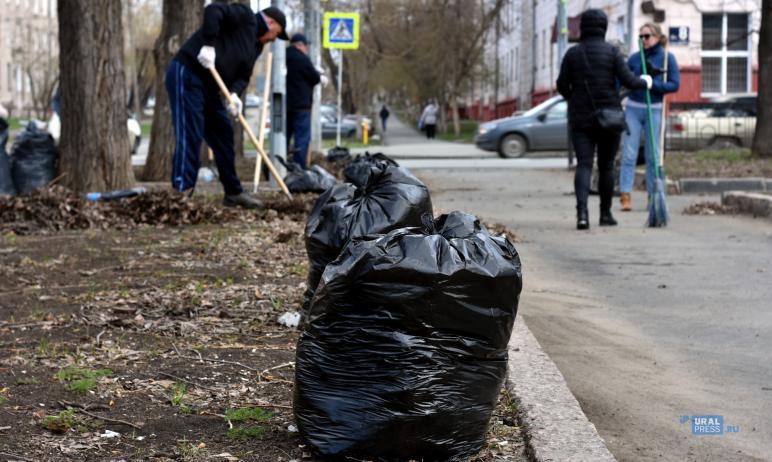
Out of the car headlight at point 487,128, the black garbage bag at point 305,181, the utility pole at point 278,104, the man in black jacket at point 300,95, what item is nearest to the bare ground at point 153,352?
the black garbage bag at point 305,181

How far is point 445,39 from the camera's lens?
52.0 m

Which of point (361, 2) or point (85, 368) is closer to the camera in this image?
point (85, 368)

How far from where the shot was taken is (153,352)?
5.02 meters

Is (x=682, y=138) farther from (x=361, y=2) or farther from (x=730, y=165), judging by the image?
(x=361, y=2)

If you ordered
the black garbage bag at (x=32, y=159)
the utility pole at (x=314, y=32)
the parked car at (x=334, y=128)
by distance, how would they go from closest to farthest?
the black garbage bag at (x=32, y=159), the utility pole at (x=314, y=32), the parked car at (x=334, y=128)

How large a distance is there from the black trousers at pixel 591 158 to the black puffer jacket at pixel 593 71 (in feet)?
0.40

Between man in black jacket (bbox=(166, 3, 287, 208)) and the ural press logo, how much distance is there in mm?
6589

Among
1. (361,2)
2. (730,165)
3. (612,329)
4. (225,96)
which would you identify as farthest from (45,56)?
(612,329)

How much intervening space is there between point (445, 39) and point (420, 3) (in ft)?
10.6

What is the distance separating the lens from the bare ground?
3758 millimetres

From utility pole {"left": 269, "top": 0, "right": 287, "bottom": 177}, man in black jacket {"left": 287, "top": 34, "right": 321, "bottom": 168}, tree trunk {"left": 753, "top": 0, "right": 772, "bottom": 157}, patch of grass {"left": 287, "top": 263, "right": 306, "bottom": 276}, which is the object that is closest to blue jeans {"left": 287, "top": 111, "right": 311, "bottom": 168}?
man in black jacket {"left": 287, "top": 34, "right": 321, "bottom": 168}

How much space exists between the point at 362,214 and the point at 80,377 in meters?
1.25

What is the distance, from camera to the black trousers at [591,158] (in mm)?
11156

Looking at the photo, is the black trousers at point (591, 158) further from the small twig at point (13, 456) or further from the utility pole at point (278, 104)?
the small twig at point (13, 456)
